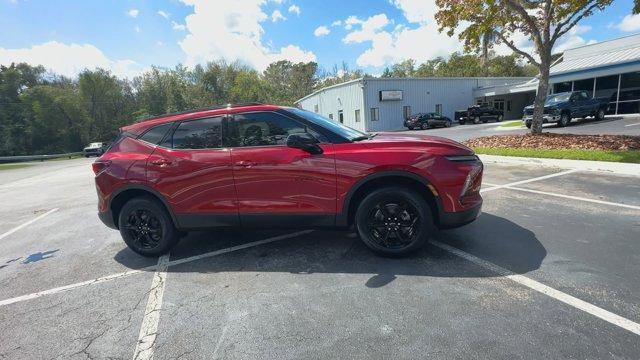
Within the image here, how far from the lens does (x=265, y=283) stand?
3488mm

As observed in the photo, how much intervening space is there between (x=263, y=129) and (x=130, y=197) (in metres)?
2.07

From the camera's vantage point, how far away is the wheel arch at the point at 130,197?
4160 mm

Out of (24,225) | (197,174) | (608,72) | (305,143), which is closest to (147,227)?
(197,174)

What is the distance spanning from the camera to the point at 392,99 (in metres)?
32.4

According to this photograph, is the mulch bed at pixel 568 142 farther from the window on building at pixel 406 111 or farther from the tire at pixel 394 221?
the window on building at pixel 406 111

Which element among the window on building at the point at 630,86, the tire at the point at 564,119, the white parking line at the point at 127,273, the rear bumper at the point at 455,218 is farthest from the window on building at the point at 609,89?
the white parking line at the point at 127,273

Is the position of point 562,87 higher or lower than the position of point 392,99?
lower

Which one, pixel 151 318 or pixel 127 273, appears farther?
pixel 127 273

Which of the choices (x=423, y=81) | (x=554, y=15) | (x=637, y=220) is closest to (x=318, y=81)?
(x=423, y=81)

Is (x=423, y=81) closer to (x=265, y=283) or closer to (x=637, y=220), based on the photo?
(x=637, y=220)

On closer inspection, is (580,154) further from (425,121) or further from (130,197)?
(425,121)

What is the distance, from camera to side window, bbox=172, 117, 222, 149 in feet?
13.1

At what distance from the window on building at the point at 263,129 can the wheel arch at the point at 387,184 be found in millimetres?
923

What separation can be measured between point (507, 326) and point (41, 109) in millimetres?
66861
